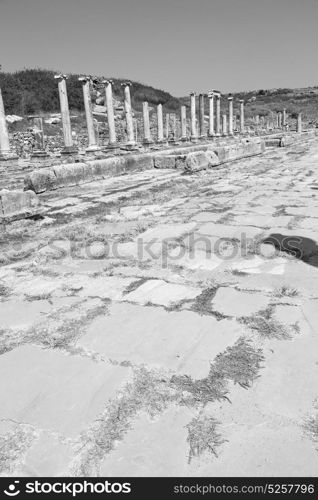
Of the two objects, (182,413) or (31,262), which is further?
(31,262)

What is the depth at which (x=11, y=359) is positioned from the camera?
99.2 inches

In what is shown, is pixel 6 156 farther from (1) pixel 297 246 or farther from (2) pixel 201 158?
(1) pixel 297 246

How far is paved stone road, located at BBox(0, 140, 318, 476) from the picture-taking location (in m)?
1.77

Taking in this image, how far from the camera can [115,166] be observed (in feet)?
38.8

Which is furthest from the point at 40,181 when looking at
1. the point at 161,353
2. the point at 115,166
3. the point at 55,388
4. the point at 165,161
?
the point at 55,388

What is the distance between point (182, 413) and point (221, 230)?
3.53m

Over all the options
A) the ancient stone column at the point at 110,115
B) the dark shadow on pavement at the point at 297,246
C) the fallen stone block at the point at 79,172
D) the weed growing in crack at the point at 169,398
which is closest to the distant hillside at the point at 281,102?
the ancient stone column at the point at 110,115

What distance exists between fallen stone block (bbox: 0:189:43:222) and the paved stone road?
4.76 ft

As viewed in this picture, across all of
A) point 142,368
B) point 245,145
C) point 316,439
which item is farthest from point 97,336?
point 245,145

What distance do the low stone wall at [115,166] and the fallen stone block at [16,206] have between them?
7.09 feet

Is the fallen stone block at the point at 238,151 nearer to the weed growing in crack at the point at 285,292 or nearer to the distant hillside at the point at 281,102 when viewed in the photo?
the weed growing in crack at the point at 285,292

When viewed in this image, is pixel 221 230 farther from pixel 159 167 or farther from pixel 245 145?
pixel 245 145

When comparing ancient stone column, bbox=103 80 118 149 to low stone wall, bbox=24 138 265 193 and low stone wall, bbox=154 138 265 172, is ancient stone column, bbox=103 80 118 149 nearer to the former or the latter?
low stone wall, bbox=154 138 265 172
